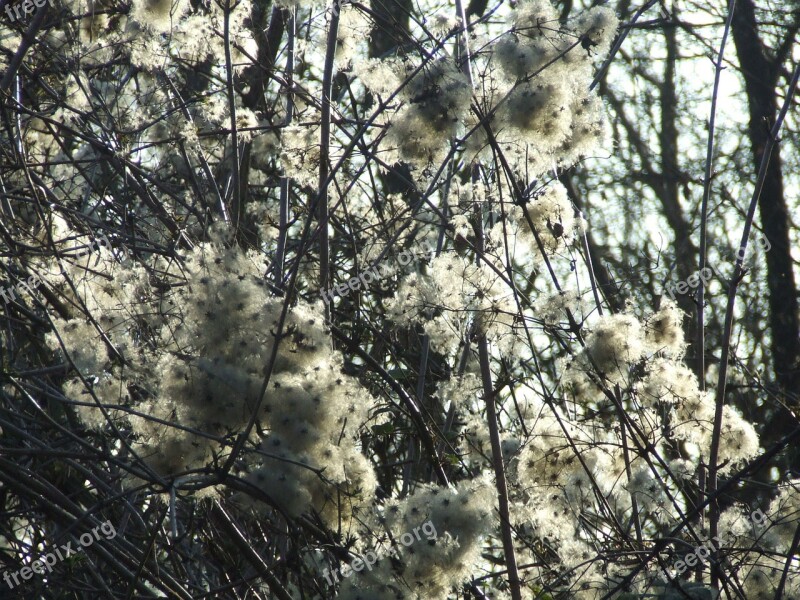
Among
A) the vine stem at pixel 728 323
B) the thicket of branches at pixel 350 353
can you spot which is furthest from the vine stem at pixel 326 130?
the vine stem at pixel 728 323

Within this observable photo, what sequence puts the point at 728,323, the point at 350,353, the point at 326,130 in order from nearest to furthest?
the point at 326,130, the point at 728,323, the point at 350,353

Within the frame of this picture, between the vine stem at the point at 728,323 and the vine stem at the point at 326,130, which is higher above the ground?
the vine stem at the point at 326,130

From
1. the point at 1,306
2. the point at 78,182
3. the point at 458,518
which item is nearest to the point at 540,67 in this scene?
the point at 458,518

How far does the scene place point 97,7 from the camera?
4898 mm

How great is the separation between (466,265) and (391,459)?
232 cm

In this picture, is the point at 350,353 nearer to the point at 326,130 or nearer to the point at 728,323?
the point at 326,130

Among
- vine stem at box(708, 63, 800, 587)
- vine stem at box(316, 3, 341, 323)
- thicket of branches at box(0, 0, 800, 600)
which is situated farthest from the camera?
vine stem at box(708, 63, 800, 587)

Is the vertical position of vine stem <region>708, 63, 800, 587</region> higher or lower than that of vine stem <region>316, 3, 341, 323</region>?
lower

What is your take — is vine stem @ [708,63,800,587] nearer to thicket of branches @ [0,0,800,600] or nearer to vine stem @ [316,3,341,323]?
thicket of branches @ [0,0,800,600]

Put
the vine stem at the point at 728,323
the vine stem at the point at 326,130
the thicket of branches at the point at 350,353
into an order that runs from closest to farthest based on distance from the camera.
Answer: the thicket of branches at the point at 350,353
the vine stem at the point at 326,130
the vine stem at the point at 728,323

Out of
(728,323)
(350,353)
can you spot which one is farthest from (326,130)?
(728,323)

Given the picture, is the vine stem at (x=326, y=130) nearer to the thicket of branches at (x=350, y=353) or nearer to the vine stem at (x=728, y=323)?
the thicket of branches at (x=350, y=353)

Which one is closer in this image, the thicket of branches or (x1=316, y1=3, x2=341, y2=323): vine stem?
the thicket of branches

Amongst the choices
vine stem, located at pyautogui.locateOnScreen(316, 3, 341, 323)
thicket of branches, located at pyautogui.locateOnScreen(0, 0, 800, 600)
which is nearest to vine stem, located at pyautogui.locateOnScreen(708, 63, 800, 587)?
thicket of branches, located at pyautogui.locateOnScreen(0, 0, 800, 600)
